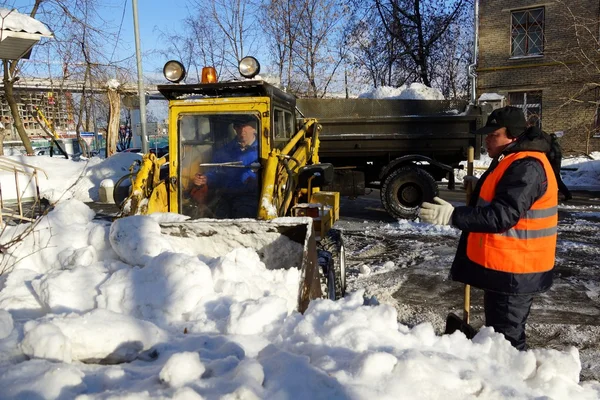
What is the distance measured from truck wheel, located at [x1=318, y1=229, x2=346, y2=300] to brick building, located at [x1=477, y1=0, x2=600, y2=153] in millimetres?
15277

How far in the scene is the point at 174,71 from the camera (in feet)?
15.8

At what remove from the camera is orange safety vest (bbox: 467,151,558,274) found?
2.70 metres

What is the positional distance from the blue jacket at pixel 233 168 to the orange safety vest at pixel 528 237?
236 centimetres

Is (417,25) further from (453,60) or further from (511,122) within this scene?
(511,122)

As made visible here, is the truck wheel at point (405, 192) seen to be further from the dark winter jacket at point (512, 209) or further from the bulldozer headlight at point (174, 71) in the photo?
the dark winter jacket at point (512, 209)

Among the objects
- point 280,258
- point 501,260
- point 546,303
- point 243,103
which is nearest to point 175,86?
point 243,103

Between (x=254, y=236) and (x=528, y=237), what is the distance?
73.6 inches

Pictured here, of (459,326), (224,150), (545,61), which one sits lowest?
(459,326)

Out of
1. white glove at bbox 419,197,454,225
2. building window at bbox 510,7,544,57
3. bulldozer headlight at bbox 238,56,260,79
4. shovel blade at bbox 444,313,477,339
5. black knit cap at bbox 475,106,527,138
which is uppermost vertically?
building window at bbox 510,7,544,57

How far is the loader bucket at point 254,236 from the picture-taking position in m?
3.66

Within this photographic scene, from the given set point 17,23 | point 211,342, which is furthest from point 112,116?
point 211,342

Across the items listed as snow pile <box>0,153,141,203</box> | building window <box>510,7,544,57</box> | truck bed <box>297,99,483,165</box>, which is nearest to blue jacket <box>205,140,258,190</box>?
truck bed <box>297,99,483,165</box>

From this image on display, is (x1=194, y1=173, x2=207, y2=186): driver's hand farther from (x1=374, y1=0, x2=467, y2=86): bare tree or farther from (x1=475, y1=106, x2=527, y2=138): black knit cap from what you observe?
(x1=374, y1=0, x2=467, y2=86): bare tree

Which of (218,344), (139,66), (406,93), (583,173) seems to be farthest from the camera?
(583,173)
